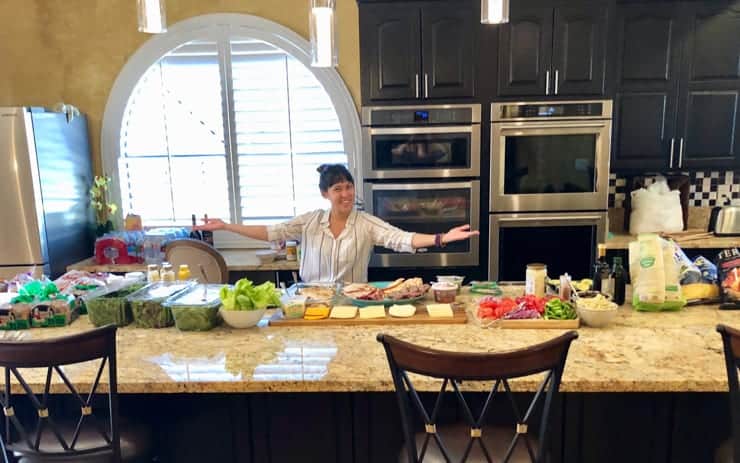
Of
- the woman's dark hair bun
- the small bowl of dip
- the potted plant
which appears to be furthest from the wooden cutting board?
the potted plant

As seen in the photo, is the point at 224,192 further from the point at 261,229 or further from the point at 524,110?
the point at 524,110

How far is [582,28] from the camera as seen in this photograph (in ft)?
10.9

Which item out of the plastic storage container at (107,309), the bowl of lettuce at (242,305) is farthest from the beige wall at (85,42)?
the plastic storage container at (107,309)

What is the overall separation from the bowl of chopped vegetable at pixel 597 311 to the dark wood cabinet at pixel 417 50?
6.10ft

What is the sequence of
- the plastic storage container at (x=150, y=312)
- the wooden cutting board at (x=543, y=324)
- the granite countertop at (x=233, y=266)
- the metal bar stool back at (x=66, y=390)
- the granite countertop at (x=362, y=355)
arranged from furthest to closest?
the granite countertop at (x=233, y=266), the plastic storage container at (x=150, y=312), the wooden cutting board at (x=543, y=324), the granite countertop at (x=362, y=355), the metal bar stool back at (x=66, y=390)

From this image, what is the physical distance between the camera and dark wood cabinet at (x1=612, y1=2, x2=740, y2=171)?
3383mm

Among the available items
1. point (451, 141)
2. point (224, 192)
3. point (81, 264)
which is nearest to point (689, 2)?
point (451, 141)

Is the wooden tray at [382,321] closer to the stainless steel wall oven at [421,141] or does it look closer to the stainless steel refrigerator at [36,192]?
the stainless steel wall oven at [421,141]

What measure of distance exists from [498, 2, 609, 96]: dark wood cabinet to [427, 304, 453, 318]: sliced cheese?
1809 millimetres

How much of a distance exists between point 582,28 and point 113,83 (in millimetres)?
3228

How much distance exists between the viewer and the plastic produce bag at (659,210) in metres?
3.66

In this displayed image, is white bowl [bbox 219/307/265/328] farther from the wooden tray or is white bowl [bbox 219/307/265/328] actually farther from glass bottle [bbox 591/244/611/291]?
glass bottle [bbox 591/244/611/291]

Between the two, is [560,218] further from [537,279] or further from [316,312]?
[316,312]

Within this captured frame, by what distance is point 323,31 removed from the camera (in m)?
1.86
